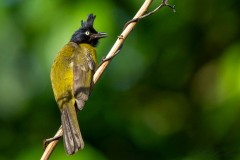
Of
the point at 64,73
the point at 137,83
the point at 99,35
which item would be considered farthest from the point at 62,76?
the point at 137,83

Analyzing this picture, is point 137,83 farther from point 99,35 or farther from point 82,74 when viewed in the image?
point 82,74

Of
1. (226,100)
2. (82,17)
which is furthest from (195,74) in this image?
(82,17)

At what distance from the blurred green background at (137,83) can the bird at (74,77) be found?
86mm

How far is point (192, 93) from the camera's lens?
3930 mm

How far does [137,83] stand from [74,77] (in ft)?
1.80

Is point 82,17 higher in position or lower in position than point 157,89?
higher

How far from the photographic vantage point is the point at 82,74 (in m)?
3.41

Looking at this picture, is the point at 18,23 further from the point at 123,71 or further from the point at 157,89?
the point at 157,89

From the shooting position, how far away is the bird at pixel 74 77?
9.76ft

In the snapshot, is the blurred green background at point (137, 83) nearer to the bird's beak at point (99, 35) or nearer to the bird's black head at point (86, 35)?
the bird's beak at point (99, 35)

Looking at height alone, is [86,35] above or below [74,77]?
above

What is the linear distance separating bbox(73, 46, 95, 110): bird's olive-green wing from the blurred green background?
0.09 m

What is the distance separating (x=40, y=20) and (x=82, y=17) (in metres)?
0.19

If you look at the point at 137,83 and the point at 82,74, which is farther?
the point at 137,83
